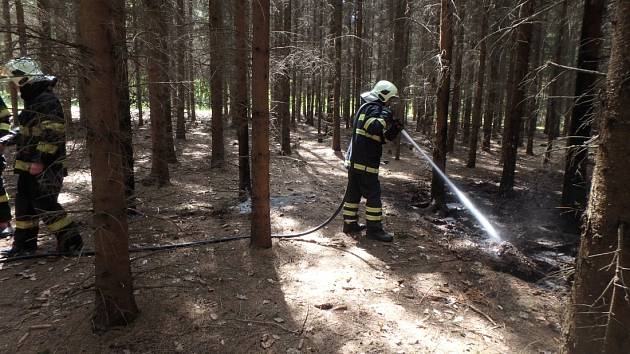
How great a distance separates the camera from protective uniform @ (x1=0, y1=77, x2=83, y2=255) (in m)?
4.58

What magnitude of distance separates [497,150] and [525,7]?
12169 mm

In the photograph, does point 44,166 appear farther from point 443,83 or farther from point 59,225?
point 443,83

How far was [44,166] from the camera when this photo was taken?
16.3ft

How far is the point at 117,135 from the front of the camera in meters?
3.44

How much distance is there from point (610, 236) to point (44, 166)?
591 centimetres

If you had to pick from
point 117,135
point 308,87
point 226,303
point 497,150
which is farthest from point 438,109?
point 308,87

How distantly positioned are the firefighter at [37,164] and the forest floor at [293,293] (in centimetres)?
31

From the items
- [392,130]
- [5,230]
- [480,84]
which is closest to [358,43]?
[480,84]

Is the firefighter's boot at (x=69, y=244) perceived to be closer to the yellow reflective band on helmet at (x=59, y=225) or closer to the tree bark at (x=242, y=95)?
the yellow reflective band on helmet at (x=59, y=225)

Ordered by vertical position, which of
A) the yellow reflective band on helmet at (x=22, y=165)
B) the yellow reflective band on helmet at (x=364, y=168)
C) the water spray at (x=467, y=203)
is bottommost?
the water spray at (x=467, y=203)

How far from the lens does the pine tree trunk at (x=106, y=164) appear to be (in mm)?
3230

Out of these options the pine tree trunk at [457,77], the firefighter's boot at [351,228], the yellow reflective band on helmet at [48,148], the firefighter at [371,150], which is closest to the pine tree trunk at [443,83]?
the firefighter at [371,150]

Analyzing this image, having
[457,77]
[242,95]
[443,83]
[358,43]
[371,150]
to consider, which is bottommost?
[371,150]

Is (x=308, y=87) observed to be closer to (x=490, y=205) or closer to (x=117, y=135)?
(x=490, y=205)
